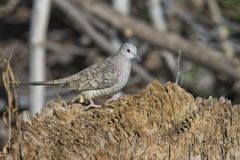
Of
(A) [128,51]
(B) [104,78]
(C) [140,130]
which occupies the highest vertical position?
(A) [128,51]

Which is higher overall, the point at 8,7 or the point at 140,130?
the point at 8,7

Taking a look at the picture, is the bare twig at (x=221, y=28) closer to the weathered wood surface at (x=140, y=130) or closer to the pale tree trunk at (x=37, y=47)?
the pale tree trunk at (x=37, y=47)

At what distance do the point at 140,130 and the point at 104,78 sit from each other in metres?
1.66

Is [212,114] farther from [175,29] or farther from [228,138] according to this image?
[175,29]

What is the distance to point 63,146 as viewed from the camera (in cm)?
479

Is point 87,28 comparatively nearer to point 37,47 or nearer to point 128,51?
point 37,47

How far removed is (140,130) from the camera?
16.2ft

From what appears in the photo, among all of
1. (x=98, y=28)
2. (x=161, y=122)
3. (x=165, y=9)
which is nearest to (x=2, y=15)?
(x=98, y=28)

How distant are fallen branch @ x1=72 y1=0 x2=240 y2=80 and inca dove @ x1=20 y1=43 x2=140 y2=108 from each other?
18.3 feet

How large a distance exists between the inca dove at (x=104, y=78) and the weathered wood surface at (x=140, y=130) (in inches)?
50.0

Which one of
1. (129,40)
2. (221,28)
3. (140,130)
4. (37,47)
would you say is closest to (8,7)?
(37,47)

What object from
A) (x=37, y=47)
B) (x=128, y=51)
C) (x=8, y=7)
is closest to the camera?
(x=128, y=51)

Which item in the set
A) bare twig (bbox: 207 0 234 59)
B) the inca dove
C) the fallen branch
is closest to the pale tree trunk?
the fallen branch

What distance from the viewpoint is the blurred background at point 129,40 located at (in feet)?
41.6
